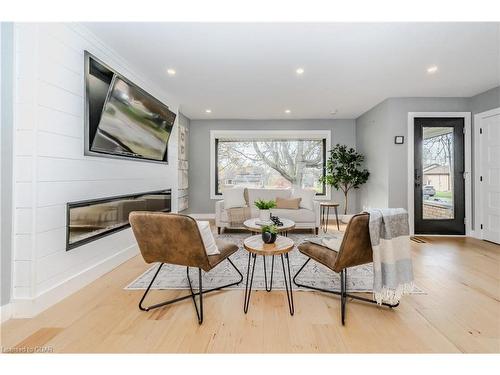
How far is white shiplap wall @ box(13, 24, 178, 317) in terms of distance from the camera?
170cm

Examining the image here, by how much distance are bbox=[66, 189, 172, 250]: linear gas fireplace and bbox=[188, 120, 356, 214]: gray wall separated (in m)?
2.42

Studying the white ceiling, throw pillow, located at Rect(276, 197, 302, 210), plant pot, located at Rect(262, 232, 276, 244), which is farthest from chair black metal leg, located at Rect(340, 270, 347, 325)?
throw pillow, located at Rect(276, 197, 302, 210)

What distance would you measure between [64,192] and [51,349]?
1.18 metres

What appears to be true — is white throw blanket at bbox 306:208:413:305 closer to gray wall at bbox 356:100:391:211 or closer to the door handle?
gray wall at bbox 356:100:391:211

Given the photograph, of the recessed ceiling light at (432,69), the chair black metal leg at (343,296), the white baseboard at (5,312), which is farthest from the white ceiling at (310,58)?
the white baseboard at (5,312)

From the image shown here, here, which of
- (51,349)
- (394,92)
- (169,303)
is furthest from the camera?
(394,92)

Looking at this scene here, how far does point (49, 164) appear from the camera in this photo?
72.3 inches

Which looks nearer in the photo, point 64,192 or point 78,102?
point 64,192
